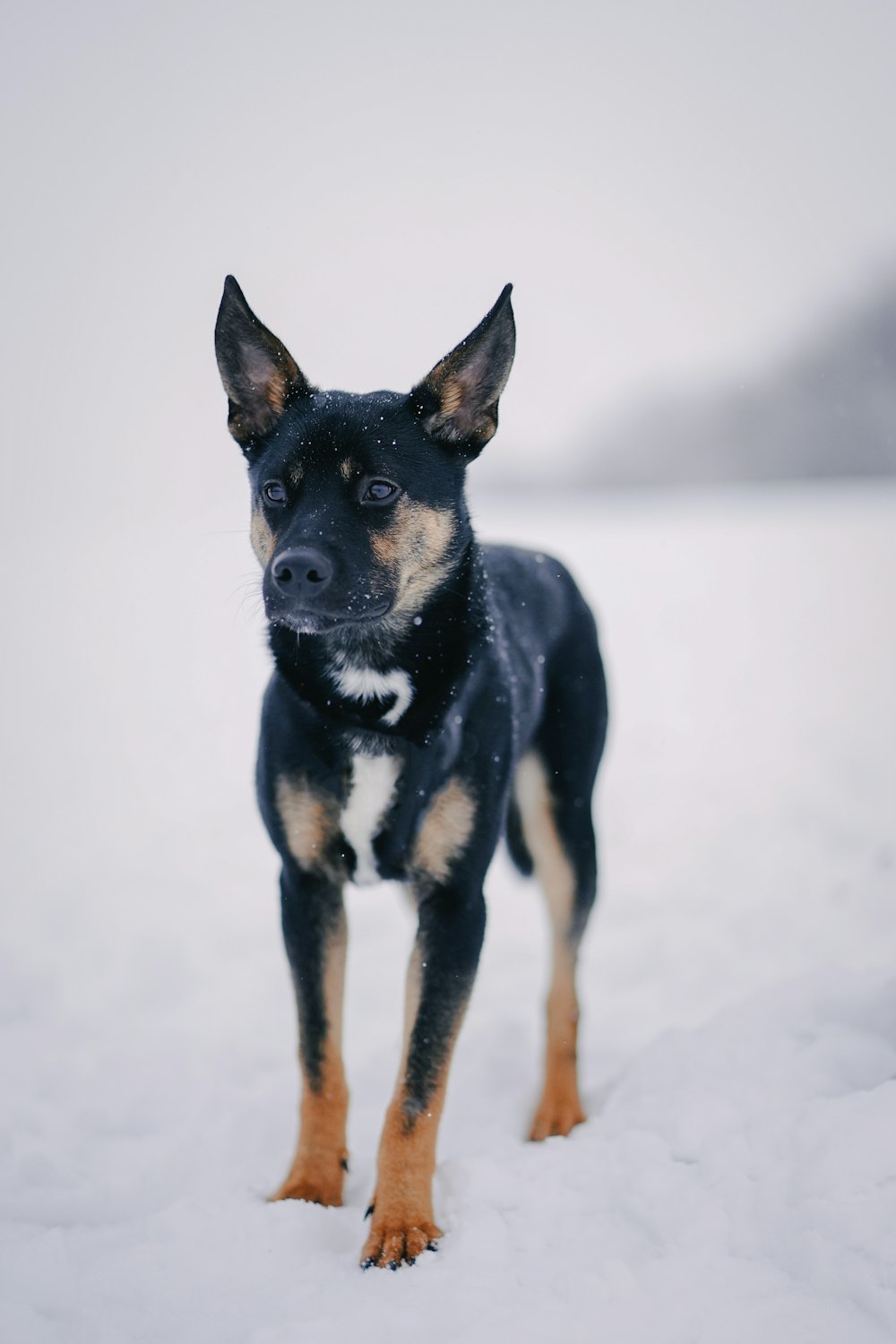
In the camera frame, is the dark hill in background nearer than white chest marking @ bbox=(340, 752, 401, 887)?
No

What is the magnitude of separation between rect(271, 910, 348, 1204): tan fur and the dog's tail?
1174mm

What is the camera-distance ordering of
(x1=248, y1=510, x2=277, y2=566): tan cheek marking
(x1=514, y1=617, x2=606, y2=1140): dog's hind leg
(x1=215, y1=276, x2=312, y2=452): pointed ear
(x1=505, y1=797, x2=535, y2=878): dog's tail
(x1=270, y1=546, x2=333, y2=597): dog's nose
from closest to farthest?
(x1=270, y1=546, x2=333, y2=597): dog's nose < (x1=248, y1=510, x2=277, y2=566): tan cheek marking < (x1=215, y1=276, x2=312, y2=452): pointed ear < (x1=514, y1=617, x2=606, y2=1140): dog's hind leg < (x1=505, y1=797, x2=535, y2=878): dog's tail

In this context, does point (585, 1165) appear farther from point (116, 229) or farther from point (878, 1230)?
point (116, 229)

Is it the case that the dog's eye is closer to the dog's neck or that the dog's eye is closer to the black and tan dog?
the black and tan dog

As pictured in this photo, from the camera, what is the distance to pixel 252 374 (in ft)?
11.0

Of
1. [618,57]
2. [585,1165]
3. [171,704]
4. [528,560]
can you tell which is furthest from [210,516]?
[618,57]

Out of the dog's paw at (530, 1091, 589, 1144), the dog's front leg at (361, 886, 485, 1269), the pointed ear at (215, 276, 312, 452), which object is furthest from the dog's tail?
the pointed ear at (215, 276, 312, 452)

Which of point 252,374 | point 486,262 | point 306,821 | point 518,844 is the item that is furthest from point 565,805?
point 486,262

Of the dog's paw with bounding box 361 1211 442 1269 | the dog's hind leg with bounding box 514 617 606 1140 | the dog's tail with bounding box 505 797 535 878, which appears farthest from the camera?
the dog's tail with bounding box 505 797 535 878

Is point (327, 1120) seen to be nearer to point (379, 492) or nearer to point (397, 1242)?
point (397, 1242)

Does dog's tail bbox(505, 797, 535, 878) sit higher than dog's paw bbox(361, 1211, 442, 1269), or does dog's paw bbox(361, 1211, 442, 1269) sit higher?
dog's tail bbox(505, 797, 535, 878)

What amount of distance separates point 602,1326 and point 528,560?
2.79m

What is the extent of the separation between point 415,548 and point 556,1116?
211 centimetres

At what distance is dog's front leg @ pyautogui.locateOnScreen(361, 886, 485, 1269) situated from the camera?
2537 mm
